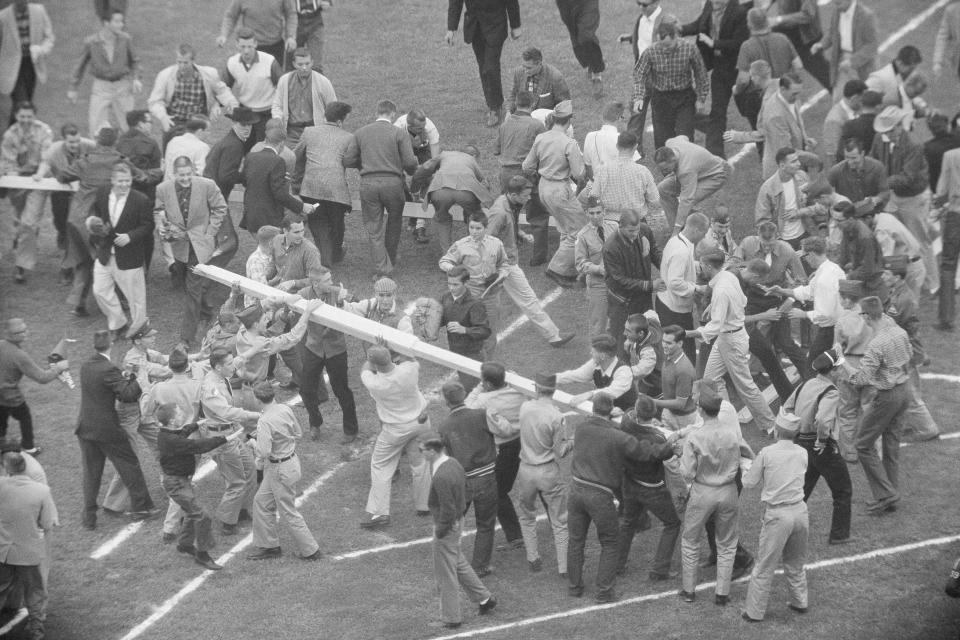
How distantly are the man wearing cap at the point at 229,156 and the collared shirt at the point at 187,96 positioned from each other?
4.55 feet

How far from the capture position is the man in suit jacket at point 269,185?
16.9m

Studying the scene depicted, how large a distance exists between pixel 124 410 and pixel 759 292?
21.4 feet

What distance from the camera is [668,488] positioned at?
1324 cm

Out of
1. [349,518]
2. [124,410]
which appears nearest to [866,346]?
[349,518]

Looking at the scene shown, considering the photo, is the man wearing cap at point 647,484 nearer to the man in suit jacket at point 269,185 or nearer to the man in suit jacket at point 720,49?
the man in suit jacket at point 269,185

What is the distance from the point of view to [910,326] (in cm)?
1466

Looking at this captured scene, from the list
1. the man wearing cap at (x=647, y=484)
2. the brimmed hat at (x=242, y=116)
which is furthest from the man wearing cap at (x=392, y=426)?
the brimmed hat at (x=242, y=116)

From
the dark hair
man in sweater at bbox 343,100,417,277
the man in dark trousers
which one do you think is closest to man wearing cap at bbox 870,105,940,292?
the man in dark trousers

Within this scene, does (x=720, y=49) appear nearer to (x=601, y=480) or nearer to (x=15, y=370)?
(x=601, y=480)

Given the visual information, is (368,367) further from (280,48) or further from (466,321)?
(280,48)

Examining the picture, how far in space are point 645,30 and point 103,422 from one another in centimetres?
930

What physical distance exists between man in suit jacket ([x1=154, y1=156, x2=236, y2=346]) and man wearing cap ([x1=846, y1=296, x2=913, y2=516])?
7.45 meters

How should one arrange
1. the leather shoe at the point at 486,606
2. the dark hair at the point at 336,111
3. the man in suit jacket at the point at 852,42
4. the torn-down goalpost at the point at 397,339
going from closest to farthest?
the leather shoe at the point at 486,606
the torn-down goalpost at the point at 397,339
the dark hair at the point at 336,111
the man in suit jacket at the point at 852,42

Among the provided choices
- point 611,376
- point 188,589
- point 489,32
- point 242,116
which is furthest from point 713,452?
point 489,32
